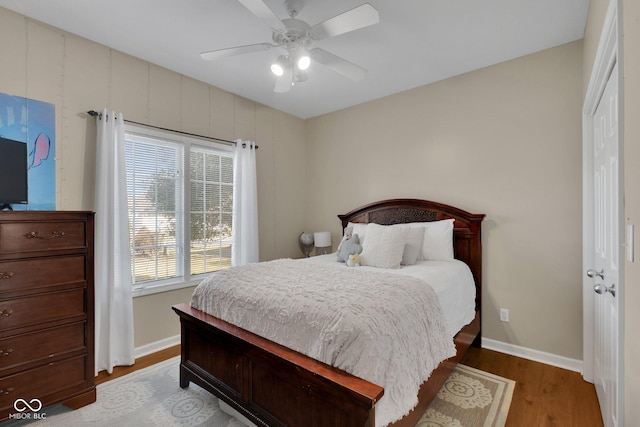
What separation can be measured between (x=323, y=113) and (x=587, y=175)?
3.04m

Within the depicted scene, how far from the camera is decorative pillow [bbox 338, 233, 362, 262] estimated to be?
2.94m

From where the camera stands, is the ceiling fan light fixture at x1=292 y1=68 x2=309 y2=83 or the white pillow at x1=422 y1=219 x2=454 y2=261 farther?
the white pillow at x1=422 y1=219 x2=454 y2=261

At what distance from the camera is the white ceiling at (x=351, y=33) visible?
2119 mm

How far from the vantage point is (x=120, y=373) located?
2537mm

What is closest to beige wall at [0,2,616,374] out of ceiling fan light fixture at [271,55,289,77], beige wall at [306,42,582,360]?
beige wall at [306,42,582,360]

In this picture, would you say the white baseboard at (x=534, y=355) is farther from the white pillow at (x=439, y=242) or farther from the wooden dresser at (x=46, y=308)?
the wooden dresser at (x=46, y=308)

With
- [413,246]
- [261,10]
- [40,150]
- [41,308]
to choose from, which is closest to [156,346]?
[41,308]

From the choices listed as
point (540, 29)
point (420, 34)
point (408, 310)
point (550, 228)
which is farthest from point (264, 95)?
point (550, 228)

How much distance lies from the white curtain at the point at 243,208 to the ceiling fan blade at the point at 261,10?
6.10 ft

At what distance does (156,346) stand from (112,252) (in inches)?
41.1

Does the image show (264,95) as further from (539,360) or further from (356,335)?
(539,360)

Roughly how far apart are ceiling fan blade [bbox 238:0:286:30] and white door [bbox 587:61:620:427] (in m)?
1.76

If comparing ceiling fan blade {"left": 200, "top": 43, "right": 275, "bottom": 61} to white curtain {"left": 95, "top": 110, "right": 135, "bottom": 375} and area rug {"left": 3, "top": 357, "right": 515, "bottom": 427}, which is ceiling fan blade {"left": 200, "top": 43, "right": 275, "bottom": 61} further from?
area rug {"left": 3, "top": 357, "right": 515, "bottom": 427}

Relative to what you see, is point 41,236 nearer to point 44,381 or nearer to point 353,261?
point 44,381
